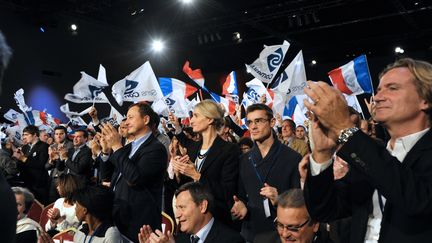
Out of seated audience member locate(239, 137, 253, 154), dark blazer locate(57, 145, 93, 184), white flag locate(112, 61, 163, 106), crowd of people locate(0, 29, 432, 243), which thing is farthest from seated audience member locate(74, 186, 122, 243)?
white flag locate(112, 61, 163, 106)

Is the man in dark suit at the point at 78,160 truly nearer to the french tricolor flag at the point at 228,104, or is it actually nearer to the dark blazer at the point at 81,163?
the dark blazer at the point at 81,163

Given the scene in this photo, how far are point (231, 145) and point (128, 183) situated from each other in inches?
34.2

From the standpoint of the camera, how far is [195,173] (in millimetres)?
3658

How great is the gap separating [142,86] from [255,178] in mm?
4501

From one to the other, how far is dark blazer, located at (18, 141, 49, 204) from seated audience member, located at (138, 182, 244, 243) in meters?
4.99

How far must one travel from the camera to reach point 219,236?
3188mm

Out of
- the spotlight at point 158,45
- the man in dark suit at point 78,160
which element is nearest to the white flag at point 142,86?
the man in dark suit at point 78,160

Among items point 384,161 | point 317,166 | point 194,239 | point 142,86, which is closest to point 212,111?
point 194,239

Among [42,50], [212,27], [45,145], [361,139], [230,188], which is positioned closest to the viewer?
[361,139]

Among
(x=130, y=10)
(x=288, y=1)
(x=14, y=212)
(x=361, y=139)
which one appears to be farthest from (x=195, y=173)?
(x=130, y=10)

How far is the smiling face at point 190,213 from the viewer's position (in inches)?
128

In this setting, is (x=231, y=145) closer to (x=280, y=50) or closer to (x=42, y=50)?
(x=280, y=50)

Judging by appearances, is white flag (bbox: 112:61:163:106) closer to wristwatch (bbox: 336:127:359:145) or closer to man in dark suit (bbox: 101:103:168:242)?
man in dark suit (bbox: 101:103:168:242)

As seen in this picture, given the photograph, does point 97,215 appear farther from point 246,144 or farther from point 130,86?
point 130,86
